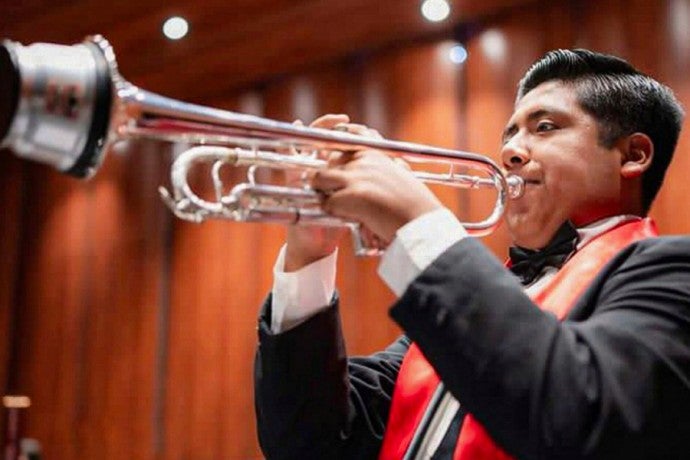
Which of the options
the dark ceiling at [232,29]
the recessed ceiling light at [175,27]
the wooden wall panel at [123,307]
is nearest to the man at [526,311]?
the dark ceiling at [232,29]

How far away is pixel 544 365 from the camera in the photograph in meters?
1.07

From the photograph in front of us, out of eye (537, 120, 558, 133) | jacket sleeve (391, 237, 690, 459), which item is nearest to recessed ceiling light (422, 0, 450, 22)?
eye (537, 120, 558, 133)

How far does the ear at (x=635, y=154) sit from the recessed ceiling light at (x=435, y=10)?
2153 millimetres

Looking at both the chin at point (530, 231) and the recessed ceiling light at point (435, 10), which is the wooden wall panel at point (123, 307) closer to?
the recessed ceiling light at point (435, 10)

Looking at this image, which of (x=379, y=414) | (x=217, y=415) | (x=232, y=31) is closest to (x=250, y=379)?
(x=217, y=415)

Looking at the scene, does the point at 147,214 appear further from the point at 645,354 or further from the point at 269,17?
the point at 645,354

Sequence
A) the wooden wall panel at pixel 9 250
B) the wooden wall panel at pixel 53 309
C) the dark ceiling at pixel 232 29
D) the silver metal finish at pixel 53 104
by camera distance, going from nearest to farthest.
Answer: the silver metal finish at pixel 53 104 < the dark ceiling at pixel 232 29 < the wooden wall panel at pixel 53 309 < the wooden wall panel at pixel 9 250

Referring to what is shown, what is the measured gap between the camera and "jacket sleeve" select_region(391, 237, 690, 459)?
1069 mm

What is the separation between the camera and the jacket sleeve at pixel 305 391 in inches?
57.9

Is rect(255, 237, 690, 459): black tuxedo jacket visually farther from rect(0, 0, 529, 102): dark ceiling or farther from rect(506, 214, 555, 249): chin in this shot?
rect(0, 0, 529, 102): dark ceiling

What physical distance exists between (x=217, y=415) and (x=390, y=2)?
2.06 meters

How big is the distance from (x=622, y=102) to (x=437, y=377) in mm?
611

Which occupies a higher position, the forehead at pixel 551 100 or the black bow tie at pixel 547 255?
the forehead at pixel 551 100

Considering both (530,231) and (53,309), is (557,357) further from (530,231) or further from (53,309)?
(53,309)
